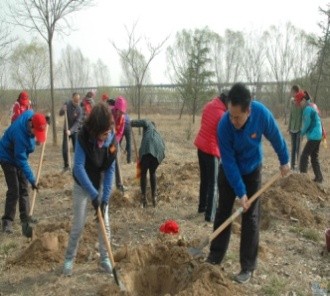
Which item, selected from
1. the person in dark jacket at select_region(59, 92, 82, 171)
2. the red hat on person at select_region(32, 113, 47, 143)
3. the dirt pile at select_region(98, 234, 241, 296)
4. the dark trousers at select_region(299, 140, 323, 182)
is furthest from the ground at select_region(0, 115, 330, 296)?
the person in dark jacket at select_region(59, 92, 82, 171)

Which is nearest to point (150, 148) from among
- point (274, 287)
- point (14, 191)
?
point (14, 191)

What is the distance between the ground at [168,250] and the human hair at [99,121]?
133 cm

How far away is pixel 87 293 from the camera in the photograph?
389cm

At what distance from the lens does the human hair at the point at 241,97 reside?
3.43 m

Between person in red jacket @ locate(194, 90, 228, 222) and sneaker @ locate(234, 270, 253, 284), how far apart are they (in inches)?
66.3

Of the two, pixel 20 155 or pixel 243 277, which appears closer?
pixel 243 277

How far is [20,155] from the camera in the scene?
16.8 feet

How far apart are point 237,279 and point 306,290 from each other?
636 millimetres

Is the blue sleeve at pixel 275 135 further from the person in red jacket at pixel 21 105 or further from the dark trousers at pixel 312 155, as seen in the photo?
the person in red jacket at pixel 21 105

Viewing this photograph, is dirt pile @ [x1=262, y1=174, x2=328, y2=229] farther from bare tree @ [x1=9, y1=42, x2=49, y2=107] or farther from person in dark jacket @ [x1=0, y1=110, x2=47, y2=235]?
bare tree @ [x1=9, y1=42, x2=49, y2=107]

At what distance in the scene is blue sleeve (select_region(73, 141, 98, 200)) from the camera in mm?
3750

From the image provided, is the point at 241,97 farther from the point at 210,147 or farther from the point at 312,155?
the point at 312,155

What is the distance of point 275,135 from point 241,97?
1.84 feet

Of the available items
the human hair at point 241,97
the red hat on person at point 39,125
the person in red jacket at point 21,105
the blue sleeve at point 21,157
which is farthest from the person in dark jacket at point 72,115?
the human hair at point 241,97
